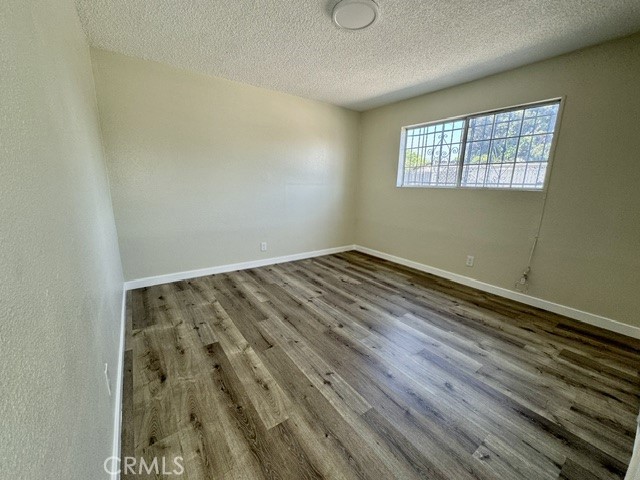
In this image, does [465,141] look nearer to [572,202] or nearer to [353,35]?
[572,202]

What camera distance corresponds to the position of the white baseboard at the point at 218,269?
282 centimetres

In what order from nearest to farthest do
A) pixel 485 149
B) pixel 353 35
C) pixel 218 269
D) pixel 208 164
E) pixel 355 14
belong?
pixel 355 14 < pixel 353 35 < pixel 485 149 < pixel 208 164 < pixel 218 269

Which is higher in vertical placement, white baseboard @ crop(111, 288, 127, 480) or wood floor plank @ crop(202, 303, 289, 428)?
white baseboard @ crop(111, 288, 127, 480)

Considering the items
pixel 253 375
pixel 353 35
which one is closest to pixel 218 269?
pixel 253 375

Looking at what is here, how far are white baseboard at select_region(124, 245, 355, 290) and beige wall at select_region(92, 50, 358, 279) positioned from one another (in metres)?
0.07

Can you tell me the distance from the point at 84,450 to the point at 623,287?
3.53 m

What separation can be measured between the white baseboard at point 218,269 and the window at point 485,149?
6.14ft

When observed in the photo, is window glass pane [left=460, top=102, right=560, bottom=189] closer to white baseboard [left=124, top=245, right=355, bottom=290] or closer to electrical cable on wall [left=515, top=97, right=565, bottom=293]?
electrical cable on wall [left=515, top=97, right=565, bottom=293]

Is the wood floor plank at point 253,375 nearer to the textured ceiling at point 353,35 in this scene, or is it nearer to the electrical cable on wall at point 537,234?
the textured ceiling at point 353,35

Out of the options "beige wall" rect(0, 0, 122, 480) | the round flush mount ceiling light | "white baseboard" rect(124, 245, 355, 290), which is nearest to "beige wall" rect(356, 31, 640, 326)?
the round flush mount ceiling light

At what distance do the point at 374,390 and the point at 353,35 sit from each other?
2.62 metres

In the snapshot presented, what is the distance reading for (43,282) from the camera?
591 mm

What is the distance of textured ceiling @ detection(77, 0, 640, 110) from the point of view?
171 cm

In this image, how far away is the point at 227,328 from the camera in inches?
81.7
